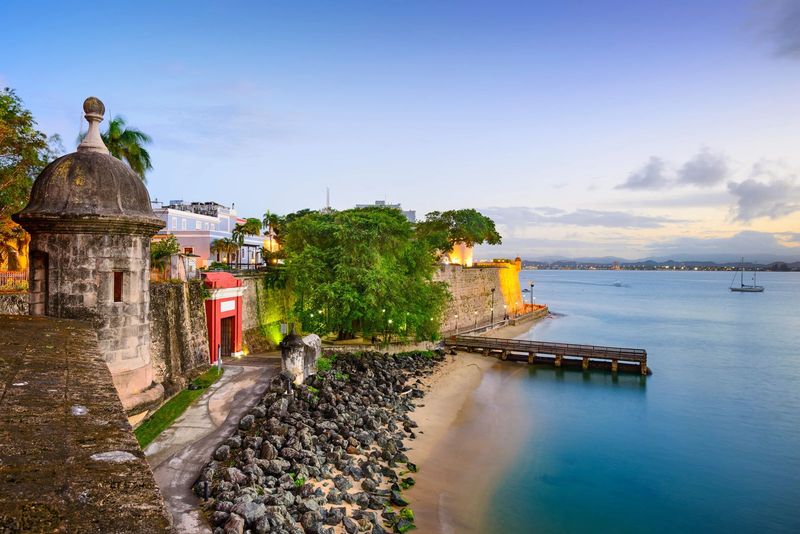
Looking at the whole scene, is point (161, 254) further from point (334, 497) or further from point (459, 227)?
point (459, 227)

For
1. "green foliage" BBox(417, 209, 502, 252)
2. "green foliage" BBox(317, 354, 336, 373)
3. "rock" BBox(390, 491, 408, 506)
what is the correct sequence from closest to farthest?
"rock" BBox(390, 491, 408, 506), "green foliage" BBox(317, 354, 336, 373), "green foliage" BBox(417, 209, 502, 252)

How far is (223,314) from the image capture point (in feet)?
80.9

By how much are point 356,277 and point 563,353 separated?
18318mm

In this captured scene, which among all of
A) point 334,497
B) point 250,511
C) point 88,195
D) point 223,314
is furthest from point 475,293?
point 88,195

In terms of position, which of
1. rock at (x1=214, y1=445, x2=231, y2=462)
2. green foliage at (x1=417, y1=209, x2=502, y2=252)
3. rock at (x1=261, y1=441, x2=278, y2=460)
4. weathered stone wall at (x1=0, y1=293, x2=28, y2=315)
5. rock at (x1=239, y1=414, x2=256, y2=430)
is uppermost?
green foliage at (x1=417, y1=209, x2=502, y2=252)

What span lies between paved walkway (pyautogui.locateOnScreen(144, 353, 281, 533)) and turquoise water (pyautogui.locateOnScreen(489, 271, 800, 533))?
9236 mm

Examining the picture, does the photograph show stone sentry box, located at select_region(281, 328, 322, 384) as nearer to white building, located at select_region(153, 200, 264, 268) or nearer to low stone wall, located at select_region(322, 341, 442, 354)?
low stone wall, located at select_region(322, 341, 442, 354)

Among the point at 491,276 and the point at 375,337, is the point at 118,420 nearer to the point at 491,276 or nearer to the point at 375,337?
the point at 375,337

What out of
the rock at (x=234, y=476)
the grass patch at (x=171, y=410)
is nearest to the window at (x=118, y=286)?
the grass patch at (x=171, y=410)

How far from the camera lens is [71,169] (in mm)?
10062

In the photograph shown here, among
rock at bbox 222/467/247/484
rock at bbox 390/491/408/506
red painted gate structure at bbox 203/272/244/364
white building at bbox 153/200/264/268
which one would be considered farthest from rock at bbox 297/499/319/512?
white building at bbox 153/200/264/268

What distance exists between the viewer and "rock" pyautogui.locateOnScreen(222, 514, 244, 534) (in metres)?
10.7

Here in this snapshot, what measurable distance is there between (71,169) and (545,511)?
17.1 meters

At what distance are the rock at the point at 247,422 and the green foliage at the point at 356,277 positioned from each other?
12777mm
